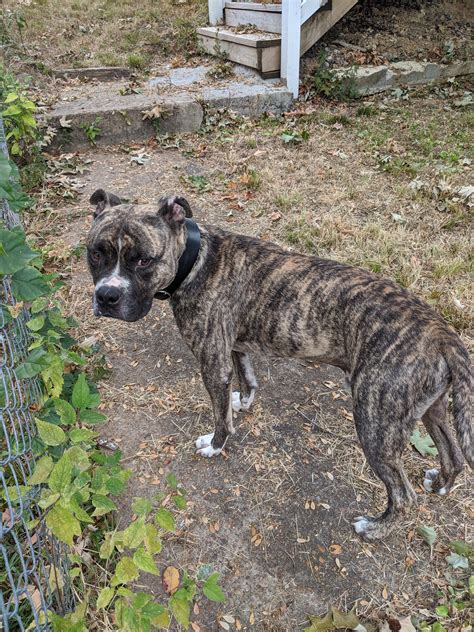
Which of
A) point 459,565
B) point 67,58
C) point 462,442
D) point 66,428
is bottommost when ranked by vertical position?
point 459,565

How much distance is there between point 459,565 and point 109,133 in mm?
7047

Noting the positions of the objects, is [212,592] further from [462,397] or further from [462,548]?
[462,548]

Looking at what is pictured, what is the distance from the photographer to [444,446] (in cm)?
303

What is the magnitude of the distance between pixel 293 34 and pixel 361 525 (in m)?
7.74

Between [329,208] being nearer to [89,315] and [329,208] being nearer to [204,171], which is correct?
[204,171]

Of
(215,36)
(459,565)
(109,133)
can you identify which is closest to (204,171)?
(109,133)

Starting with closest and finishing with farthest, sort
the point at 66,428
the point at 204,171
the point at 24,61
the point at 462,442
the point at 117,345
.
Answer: the point at 462,442 → the point at 66,428 → the point at 117,345 → the point at 204,171 → the point at 24,61

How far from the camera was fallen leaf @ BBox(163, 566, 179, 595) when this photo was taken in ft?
8.73

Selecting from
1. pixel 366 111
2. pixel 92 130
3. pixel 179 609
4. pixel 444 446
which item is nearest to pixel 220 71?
pixel 366 111

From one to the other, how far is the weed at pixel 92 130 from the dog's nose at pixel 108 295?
17.0ft

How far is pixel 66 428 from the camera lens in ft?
10.7

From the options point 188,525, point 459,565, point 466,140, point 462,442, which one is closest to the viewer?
point 462,442

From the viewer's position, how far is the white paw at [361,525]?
2941mm

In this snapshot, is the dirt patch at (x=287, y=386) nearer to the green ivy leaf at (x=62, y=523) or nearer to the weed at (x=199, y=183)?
the weed at (x=199, y=183)
